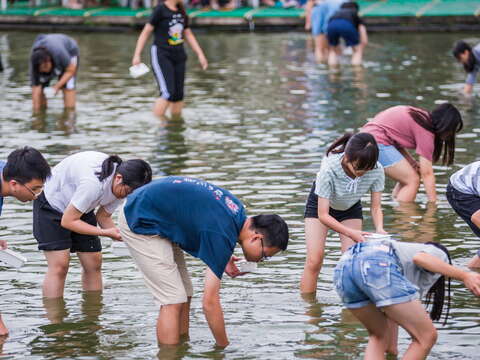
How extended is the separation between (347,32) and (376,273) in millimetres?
13923

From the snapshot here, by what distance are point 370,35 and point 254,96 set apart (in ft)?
27.1

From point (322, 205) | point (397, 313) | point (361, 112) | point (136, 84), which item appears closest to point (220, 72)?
point (136, 84)

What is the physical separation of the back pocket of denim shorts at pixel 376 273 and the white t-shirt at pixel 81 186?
2.02 metres

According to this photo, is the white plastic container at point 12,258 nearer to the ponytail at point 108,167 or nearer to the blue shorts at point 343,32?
the ponytail at point 108,167

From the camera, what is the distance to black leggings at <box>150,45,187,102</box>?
13.9m

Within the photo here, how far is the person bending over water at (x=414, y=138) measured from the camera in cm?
916

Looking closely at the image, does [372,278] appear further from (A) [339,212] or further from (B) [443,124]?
(B) [443,124]

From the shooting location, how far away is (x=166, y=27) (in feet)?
45.6

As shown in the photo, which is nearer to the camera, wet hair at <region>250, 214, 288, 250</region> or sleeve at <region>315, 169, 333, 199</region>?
wet hair at <region>250, 214, 288, 250</region>

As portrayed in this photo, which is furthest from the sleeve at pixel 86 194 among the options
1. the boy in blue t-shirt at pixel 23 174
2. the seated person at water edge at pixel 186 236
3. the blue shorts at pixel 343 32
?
the blue shorts at pixel 343 32

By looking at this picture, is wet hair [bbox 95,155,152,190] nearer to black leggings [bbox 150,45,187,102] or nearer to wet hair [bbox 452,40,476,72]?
black leggings [bbox 150,45,187,102]

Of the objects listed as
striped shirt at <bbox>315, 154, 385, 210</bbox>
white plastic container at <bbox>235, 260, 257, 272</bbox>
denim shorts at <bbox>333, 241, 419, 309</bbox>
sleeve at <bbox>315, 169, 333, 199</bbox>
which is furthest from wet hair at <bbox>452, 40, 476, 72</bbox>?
denim shorts at <bbox>333, 241, 419, 309</bbox>

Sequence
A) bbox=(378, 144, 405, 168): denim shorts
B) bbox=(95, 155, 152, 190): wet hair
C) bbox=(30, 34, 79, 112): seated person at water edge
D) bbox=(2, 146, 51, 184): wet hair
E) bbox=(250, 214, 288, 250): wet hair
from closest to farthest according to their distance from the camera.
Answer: bbox=(250, 214, 288, 250): wet hair, bbox=(2, 146, 51, 184): wet hair, bbox=(95, 155, 152, 190): wet hair, bbox=(378, 144, 405, 168): denim shorts, bbox=(30, 34, 79, 112): seated person at water edge

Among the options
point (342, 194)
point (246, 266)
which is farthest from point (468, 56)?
point (246, 266)
